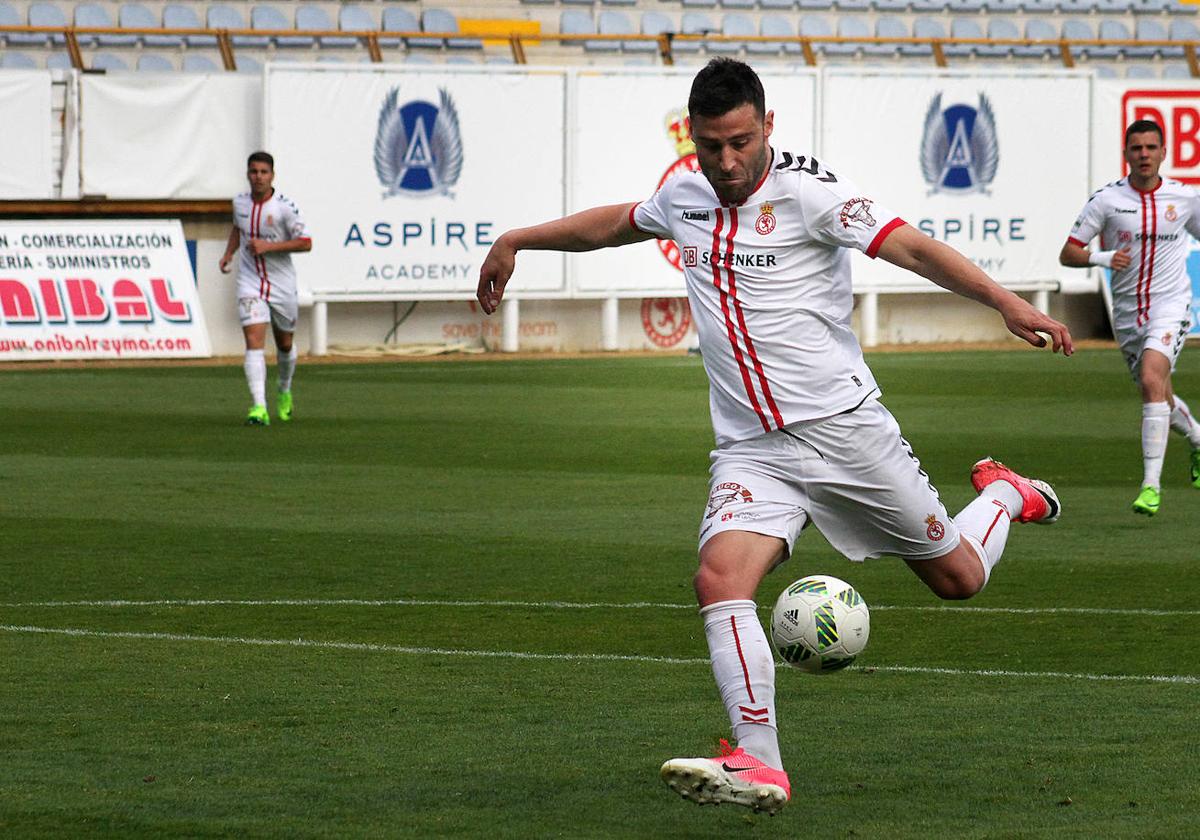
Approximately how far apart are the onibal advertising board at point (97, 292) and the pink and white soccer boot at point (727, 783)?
2003cm

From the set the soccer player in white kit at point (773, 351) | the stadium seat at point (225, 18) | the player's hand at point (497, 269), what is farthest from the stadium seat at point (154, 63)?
the soccer player in white kit at point (773, 351)

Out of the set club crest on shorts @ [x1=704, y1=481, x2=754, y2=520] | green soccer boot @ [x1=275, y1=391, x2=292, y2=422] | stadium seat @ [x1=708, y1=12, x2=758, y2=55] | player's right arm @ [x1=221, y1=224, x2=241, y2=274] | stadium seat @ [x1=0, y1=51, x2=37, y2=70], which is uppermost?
stadium seat @ [x1=708, y1=12, x2=758, y2=55]

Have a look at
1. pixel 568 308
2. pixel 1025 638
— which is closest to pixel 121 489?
pixel 1025 638

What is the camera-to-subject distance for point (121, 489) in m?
12.2

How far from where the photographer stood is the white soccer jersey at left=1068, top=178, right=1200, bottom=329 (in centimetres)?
1134

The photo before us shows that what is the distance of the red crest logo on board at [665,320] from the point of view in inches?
1072

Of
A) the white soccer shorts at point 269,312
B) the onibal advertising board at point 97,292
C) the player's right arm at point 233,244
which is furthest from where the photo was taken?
the onibal advertising board at point 97,292

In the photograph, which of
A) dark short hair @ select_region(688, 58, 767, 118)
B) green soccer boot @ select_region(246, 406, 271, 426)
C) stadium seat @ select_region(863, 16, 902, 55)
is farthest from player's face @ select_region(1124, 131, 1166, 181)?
stadium seat @ select_region(863, 16, 902, 55)

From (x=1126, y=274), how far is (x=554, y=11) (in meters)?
20.2

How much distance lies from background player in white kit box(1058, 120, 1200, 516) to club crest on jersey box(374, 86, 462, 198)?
14.8m

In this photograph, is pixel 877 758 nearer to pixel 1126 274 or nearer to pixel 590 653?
pixel 590 653

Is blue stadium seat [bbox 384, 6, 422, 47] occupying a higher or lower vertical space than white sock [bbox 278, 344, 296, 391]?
higher

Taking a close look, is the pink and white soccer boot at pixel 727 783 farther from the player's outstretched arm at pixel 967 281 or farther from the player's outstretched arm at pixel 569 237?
the player's outstretched arm at pixel 569 237

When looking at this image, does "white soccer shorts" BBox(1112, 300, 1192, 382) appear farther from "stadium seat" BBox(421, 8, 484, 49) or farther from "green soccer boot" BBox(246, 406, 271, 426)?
"stadium seat" BBox(421, 8, 484, 49)
